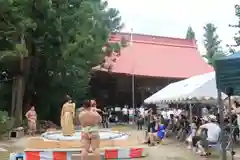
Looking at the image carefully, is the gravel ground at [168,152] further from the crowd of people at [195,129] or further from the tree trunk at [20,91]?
the tree trunk at [20,91]

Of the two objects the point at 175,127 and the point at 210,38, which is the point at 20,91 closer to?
the point at 175,127

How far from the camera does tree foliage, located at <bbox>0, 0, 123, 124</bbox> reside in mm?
18938

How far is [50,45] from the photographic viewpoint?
20.9 m

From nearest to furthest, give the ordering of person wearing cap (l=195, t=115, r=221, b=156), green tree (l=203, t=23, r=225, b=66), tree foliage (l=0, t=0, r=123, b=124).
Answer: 1. person wearing cap (l=195, t=115, r=221, b=156)
2. tree foliage (l=0, t=0, r=123, b=124)
3. green tree (l=203, t=23, r=225, b=66)

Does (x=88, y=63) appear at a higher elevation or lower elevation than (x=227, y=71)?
higher

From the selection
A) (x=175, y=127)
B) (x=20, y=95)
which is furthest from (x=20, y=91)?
(x=175, y=127)

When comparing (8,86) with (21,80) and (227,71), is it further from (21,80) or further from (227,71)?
(227,71)

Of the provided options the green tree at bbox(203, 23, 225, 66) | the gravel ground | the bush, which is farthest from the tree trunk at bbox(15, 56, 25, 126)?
the green tree at bbox(203, 23, 225, 66)

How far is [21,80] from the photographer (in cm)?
2100

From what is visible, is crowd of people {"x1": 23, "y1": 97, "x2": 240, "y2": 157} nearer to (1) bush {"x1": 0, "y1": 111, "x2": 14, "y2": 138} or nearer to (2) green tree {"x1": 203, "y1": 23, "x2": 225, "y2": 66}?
(1) bush {"x1": 0, "y1": 111, "x2": 14, "y2": 138}

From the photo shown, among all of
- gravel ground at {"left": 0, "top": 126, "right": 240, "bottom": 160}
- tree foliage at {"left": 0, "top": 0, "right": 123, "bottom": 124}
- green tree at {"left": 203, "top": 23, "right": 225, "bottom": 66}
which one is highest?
green tree at {"left": 203, "top": 23, "right": 225, "bottom": 66}

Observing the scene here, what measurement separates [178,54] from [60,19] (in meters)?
15.1

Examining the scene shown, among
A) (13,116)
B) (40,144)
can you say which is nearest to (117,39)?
(13,116)

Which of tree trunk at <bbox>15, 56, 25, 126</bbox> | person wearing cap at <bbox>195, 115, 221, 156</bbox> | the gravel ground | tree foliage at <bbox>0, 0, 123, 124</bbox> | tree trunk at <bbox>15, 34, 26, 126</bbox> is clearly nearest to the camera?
the gravel ground
